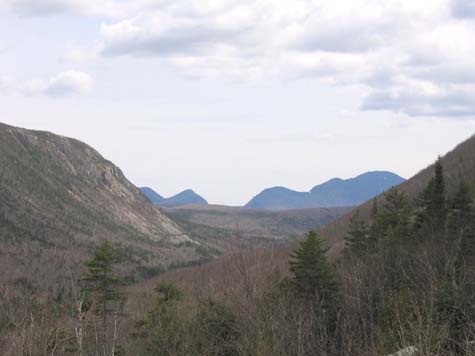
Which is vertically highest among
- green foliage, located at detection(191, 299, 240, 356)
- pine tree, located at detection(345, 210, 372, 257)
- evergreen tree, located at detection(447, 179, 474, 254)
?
evergreen tree, located at detection(447, 179, 474, 254)

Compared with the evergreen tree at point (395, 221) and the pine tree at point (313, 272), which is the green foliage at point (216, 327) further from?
the evergreen tree at point (395, 221)

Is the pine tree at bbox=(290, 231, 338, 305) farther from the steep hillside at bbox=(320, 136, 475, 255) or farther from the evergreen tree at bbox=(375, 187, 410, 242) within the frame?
the steep hillside at bbox=(320, 136, 475, 255)

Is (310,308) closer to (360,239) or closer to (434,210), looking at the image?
(434,210)

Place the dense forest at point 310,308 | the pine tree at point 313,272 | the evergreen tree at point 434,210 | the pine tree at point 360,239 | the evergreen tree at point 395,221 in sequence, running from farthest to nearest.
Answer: the pine tree at point 360,239 → the evergreen tree at point 434,210 → the evergreen tree at point 395,221 → the pine tree at point 313,272 → the dense forest at point 310,308

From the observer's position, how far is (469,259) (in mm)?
35844

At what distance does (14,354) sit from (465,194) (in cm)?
4424

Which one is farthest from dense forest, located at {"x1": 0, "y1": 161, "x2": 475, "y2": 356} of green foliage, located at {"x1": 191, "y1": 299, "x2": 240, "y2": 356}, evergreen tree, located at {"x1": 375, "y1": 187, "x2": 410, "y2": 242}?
evergreen tree, located at {"x1": 375, "y1": 187, "x2": 410, "y2": 242}

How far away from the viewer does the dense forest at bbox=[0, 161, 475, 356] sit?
635 inches

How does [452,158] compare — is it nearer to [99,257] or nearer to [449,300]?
[99,257]

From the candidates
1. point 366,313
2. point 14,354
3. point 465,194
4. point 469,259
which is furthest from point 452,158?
point 14,354

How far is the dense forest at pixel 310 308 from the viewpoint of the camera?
16125 mm

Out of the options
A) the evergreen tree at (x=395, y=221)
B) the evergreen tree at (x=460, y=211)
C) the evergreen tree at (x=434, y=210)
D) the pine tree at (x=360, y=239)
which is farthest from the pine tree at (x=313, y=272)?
the evergreen tree at (x=434, y=210)

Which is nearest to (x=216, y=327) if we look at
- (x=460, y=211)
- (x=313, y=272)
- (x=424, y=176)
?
(x=313, y=272)

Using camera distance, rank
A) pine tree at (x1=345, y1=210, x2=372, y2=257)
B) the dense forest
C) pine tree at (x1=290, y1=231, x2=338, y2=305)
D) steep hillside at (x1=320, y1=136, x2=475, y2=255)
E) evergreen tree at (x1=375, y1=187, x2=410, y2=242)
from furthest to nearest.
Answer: steep hillside at (x1=320, y1=136, x2=475, y2=255)
pine tree at (x1=345, y1=210, x2=372, y2=257)
evergreen tree at (x1=375, y1=187, x2=410, y2=242)
pine tree at (x1=290, y1=231, x2=338, y2=305)
the dense forest
